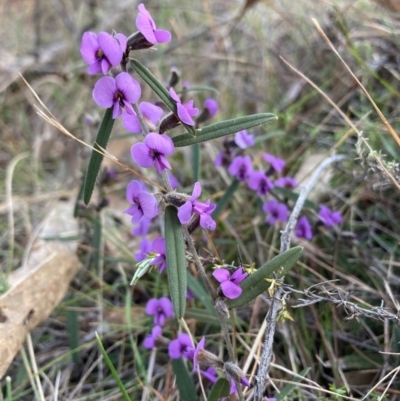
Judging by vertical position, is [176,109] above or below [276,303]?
above

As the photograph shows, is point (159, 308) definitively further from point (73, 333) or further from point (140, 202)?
point (140, 202)

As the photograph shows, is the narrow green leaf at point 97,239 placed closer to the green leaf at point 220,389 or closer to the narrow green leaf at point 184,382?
the narrow green leaf at point 184,382

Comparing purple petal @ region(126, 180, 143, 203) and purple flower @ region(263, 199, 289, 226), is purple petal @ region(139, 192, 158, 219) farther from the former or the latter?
purple flower @ region(263, 199, 289, 226)

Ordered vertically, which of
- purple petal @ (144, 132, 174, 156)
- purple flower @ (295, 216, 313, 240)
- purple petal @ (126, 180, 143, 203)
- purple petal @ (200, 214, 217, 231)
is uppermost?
purple petal @ (144, 132, 174, 156)

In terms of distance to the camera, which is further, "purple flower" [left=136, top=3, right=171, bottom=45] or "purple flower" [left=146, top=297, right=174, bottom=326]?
"purple flower" [left=146, top=297, right=174, bottom=326]

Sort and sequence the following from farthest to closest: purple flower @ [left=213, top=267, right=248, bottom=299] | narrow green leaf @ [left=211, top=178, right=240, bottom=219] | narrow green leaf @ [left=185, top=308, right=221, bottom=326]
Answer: narrow green leaf @ [left=211, top=178, right=240, bottom=219], narrow green leaf @ [left=185, top=308, right=221, bottom=326], purple flower @ [left=213, top=267, right=248, bottom=299]

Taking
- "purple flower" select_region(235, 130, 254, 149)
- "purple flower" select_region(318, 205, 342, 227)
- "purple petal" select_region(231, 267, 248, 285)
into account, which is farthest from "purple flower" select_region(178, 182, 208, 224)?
"purple flower" select_region(318, 205, 342, 227)

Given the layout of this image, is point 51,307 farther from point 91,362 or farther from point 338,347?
point 338,347

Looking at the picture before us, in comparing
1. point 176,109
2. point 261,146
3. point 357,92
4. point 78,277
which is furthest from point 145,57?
point 176,109
